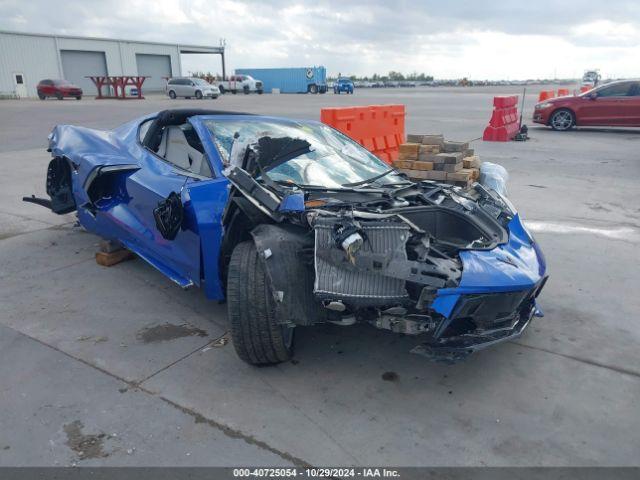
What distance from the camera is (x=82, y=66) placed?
46.6 meters

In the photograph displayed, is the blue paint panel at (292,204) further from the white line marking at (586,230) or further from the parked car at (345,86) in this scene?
the parked car at (345,86)

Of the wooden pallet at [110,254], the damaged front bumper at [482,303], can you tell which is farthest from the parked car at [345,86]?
the damaged front bumper at [482,303]

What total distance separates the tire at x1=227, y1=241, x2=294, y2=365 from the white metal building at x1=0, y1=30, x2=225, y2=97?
45431mm

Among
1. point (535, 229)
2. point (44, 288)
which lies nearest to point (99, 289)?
point (44, 288)

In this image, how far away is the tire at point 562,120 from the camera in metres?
14.9

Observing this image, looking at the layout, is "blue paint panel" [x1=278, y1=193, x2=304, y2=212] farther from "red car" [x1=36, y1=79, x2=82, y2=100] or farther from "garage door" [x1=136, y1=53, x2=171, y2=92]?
"garage door" [x1=136, y1=53, x2=171, y2=92]

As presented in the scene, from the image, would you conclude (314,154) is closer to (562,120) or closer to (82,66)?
(562,120)

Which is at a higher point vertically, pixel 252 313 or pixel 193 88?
pixel 193 88

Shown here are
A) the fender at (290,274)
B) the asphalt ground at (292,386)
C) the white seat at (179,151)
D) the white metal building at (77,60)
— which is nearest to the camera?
the asphalt ground at (292,386)

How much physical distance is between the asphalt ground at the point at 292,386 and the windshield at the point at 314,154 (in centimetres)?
110

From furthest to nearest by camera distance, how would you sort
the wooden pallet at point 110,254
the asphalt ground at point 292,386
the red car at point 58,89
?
the red car at point 58,89 → the wooden pallet at point 110,254 → the asphalt ground at point 292,386

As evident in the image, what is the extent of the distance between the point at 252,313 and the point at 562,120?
1507 centimetres

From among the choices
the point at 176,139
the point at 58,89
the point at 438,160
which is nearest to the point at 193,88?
the point at 58,89

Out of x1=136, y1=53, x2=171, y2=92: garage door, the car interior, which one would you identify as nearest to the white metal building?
x1=136, y1=53, x2=171, y2=92: garage door
